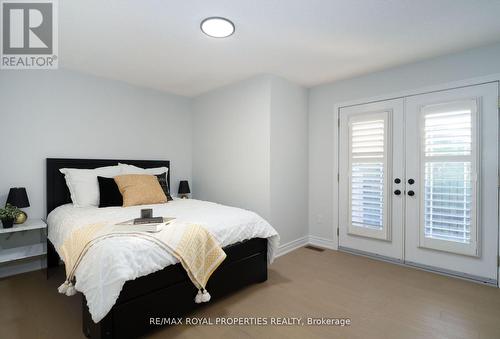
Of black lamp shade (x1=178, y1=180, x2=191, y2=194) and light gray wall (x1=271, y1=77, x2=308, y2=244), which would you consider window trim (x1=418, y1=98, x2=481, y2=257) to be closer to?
light gray wall (x1=271, y1=77, x2=308, y2=244)

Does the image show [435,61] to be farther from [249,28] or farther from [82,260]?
[82,260]

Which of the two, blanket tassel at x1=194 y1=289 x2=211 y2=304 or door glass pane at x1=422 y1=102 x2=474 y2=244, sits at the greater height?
door glass pane at x1=422 y1=102 x2=474 y2=244

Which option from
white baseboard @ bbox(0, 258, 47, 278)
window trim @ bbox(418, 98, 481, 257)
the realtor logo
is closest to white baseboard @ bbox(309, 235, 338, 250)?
window trim @ bbox(418, 98, 481, 257)

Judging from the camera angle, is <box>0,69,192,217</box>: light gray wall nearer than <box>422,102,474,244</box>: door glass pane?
No

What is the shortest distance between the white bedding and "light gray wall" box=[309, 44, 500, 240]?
1461mm

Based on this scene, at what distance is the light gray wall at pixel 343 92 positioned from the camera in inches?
105

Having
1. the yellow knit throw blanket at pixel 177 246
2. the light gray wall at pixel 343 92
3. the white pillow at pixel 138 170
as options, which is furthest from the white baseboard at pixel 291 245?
the white pillow at pixel 138 170

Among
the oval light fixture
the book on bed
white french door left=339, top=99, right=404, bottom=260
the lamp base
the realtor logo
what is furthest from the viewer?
white french door left=339, top=99, right=404, bottom=260

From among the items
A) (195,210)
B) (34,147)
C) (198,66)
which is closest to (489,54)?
(198,66)

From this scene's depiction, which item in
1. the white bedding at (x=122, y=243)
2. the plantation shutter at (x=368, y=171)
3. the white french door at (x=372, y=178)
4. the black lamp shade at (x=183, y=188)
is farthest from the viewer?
the black lamp shade at (x=183, y=188)

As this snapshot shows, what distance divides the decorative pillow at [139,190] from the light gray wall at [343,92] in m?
2.25

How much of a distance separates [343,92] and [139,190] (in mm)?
3007

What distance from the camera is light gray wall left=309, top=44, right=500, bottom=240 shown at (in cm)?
266

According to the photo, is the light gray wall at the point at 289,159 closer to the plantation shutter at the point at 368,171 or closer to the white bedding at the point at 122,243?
the plantation shutter at the point at 368,171
